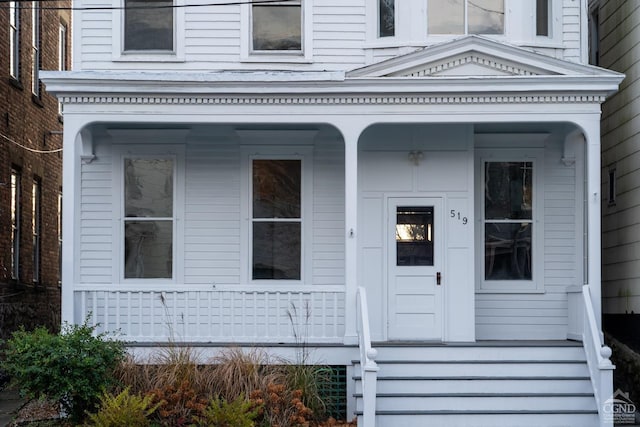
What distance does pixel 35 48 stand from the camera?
20.0 meters

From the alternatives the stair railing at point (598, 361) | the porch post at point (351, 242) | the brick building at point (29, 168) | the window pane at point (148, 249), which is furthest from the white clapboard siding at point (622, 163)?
the brick building at point (29, 168)

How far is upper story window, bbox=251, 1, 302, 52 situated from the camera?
14648mm

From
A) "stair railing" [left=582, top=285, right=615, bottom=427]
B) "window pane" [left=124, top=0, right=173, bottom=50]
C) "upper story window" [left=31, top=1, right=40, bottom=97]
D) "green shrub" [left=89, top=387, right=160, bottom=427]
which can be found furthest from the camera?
"upper story window" [left=31, top=1, right=40, bottom=97]

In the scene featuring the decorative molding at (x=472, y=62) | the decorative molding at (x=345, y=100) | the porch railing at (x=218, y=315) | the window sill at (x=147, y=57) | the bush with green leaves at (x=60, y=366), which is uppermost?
the window sill at (x=147, y=57)

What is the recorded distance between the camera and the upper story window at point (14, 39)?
18.3 m

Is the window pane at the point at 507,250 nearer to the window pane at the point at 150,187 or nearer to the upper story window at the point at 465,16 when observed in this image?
the upper story window at the point at 465,16

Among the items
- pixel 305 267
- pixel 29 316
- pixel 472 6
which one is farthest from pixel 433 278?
pixel 29 316

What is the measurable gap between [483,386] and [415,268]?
7.70ft

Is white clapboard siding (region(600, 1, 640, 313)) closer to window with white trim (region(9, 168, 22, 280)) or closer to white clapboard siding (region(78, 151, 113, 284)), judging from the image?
white clapboard siding (region(78, 151, 113, 284))

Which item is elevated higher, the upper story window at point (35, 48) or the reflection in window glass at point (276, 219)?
the upper story window at point (35, 48)

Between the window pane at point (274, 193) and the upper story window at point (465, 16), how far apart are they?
2.80m

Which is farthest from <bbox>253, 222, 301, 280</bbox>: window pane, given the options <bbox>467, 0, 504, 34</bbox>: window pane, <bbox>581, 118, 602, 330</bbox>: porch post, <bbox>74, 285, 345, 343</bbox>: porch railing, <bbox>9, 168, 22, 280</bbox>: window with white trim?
<bbox>9, 168, 22, 280</bbox>: window with white trim

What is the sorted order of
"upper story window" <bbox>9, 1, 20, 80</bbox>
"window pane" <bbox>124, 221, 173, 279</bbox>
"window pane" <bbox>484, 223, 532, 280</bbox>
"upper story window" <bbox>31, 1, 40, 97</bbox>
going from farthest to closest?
"upper story window" <bbox>31, 1, 40, 97</bbox> → "upper story window" <bbox>9, 1, 20, 80</bbox> → "window pane" <bbox>484, 223, 532, 280</bbox> → "window pane" <bbox>124, 221, 173, 279</bbox>

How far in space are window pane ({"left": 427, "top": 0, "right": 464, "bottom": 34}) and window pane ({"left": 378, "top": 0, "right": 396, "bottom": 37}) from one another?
50cm
